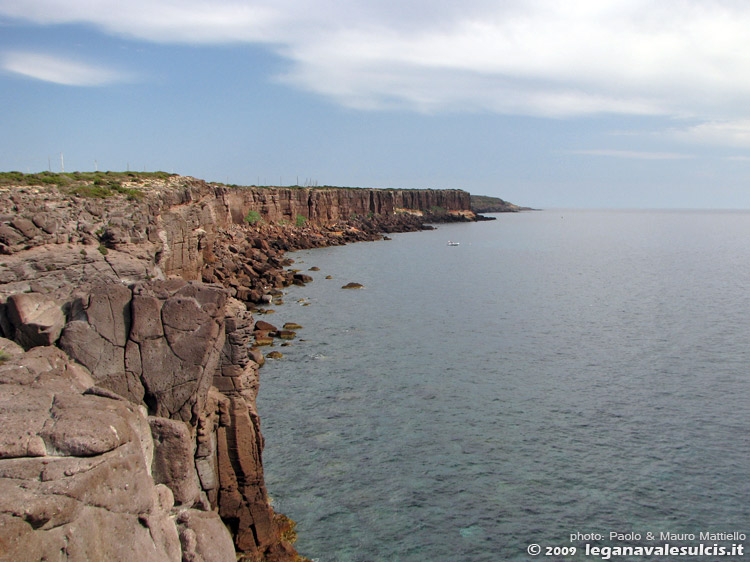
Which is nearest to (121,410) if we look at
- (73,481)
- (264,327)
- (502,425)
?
(73,481)

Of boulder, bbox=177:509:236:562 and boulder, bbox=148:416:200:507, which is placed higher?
boulder, bbox=148:416:200:507

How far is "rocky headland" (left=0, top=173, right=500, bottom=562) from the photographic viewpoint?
802 centimetres

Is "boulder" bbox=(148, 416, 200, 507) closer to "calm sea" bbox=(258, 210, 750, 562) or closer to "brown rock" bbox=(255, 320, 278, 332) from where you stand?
"calm sea" bbox=(258, 210, 750, 562)

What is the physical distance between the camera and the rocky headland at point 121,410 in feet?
26.3

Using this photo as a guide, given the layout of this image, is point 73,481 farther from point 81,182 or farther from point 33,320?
point 81,182

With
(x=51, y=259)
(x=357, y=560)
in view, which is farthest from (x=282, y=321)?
(x=357, y=560)

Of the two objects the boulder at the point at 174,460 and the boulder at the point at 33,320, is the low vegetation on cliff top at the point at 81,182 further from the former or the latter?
the boulder at the point at 174,460

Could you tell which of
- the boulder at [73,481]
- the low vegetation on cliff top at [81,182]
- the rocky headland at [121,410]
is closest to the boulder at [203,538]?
the rocky headland at [121,410]

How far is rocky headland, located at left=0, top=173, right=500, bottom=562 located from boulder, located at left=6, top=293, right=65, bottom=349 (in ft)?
0.09

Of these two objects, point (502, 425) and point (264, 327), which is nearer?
point (502, 425)

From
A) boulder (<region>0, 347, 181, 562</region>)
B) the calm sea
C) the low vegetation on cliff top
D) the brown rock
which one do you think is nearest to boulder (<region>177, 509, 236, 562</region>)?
boulder (<region>0, 347, 181, 562</region>)

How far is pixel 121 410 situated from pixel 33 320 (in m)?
3.79

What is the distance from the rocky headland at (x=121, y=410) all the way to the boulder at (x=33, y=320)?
0.03m

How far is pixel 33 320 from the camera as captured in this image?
12.1 meters
